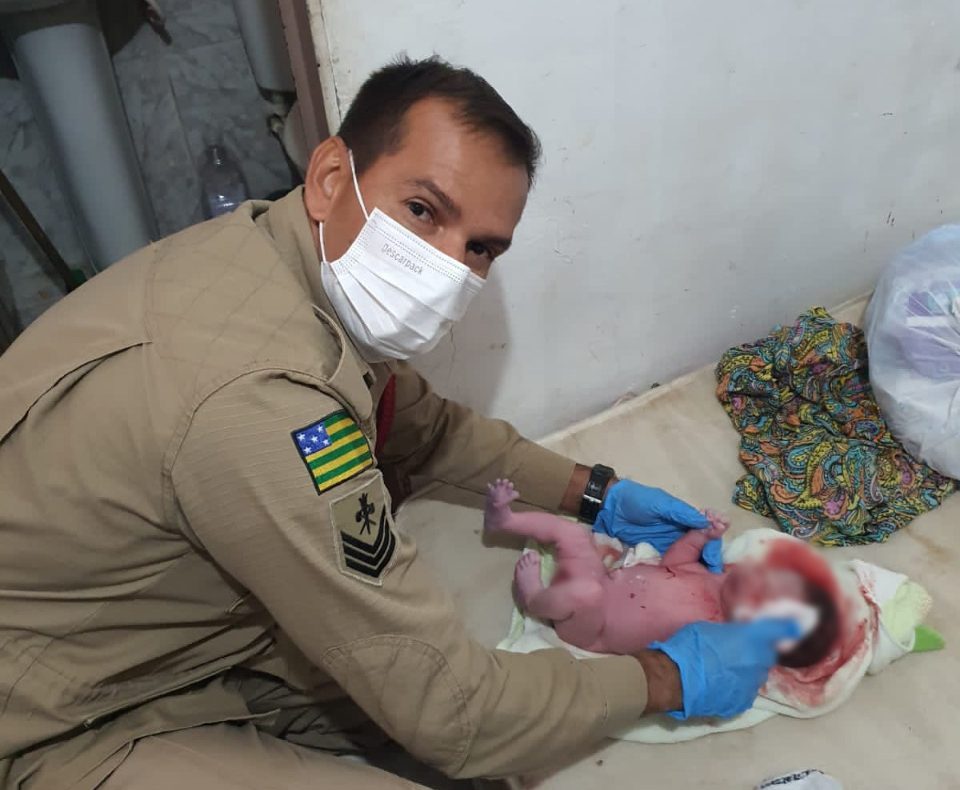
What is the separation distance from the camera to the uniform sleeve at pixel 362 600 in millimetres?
811

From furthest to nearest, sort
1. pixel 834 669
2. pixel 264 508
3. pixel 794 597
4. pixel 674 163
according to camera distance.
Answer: pixel 674 163, pixel 834 669, pixel 264 508, pixel 794 597

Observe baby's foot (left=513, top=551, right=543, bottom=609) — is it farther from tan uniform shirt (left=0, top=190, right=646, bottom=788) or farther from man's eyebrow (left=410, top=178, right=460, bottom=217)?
man's eyebrow (left=410, top=178, right=460, bottom=217)

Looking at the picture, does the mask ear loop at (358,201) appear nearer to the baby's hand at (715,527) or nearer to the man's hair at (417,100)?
the man's hair at (417,100)

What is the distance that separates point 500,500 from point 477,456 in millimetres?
98

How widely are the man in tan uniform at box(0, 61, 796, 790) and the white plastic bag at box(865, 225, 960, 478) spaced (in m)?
0.71

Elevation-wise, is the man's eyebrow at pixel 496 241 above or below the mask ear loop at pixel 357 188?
below

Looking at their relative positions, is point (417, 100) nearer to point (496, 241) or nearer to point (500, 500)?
point (496, 241)

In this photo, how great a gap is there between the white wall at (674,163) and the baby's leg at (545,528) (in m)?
0.29

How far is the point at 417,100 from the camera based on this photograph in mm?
982

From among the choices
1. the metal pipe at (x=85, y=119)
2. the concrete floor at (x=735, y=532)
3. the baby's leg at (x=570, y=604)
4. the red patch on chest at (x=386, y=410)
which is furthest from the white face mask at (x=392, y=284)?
the metal pipe at (x=85, y=119)

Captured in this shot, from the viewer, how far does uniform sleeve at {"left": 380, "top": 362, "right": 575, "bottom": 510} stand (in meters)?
1.45

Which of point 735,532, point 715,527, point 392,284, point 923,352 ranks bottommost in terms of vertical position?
point 735,532

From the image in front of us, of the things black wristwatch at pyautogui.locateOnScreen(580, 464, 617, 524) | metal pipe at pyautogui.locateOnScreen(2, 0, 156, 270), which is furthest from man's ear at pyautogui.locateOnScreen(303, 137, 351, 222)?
metal pipe at pyautogui.locateOnScreen(2, 0, 156, 270)

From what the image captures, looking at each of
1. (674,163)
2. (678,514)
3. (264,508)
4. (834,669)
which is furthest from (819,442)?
(264,508)
